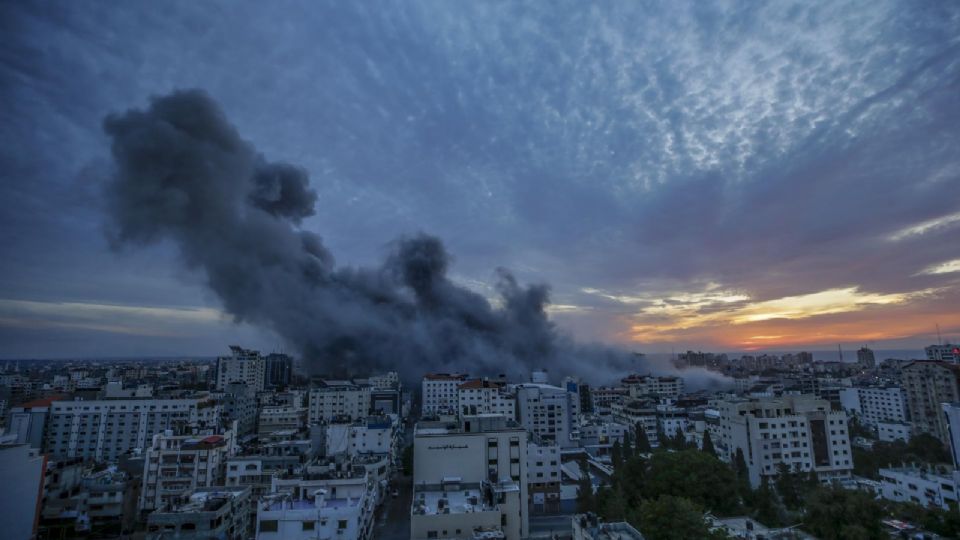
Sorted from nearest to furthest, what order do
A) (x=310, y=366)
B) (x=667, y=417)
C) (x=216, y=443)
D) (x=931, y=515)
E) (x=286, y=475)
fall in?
1. (x=931, y=515)
2. (x=286, y=475)
3. (x=216, y=443)
4. (x=667, y=417)
5. (x=310, y=366)

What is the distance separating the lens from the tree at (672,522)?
1474 cm

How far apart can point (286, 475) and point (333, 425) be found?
948 cm

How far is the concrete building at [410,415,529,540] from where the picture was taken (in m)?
15.9

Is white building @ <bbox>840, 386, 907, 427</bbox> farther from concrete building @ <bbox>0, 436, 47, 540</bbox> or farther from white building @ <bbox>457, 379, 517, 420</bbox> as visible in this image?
concrete building @ <bbox>0, 436, 47, 540</bbox>

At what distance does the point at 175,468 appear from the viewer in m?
25.8

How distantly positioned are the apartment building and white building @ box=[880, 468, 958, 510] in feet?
132

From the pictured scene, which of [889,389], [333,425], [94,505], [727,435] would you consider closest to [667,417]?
[727,435]

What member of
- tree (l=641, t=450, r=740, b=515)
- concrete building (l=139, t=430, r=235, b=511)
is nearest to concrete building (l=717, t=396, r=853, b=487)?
tree (l=641, t=450, r=740, b=515)

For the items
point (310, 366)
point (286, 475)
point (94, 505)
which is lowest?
point (94, 505)

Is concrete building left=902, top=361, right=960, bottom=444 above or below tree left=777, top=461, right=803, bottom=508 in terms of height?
above

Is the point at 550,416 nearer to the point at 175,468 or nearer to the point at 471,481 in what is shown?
the point at 471,481

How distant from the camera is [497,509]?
16.3m

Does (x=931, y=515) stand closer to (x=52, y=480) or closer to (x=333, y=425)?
(x=333, y=425)

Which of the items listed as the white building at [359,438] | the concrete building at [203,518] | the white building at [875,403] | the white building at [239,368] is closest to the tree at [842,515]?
the concrete building at [203,518]
